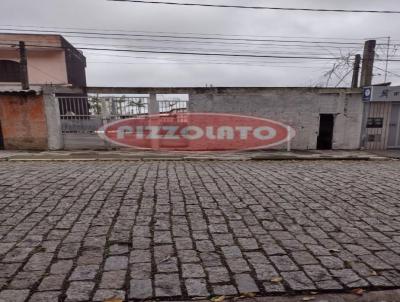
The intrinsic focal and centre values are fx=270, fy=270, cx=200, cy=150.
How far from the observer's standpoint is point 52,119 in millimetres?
11188

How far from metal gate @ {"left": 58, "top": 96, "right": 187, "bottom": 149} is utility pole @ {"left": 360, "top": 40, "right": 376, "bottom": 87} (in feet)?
33.1

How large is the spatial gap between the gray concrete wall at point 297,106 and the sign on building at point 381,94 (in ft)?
1.05

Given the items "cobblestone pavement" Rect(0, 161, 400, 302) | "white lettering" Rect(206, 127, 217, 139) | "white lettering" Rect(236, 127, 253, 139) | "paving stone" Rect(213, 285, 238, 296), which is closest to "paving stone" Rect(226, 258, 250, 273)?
"cobblestone pavement" Rect(0, 161, 400, 302)

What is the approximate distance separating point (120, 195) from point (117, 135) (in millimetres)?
7458

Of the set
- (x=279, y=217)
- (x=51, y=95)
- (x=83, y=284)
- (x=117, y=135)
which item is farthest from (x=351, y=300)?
(x=51, y=95)

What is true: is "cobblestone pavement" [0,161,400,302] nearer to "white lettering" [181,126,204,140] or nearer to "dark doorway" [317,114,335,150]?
"white lettering" [181,126,204,140]

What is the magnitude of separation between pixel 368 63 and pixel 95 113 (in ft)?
45.7

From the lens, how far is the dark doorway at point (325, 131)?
40.7 feet

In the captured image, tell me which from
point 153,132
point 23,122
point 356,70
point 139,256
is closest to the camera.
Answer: point 139,256

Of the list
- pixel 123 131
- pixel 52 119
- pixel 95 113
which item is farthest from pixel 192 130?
pixel 52 119

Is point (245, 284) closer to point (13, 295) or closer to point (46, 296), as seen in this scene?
point (46, 296)

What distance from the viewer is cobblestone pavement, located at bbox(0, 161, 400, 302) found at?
240 cm

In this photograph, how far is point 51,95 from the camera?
11.0m

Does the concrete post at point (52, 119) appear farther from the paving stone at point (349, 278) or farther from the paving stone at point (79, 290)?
the paving stone at point (349, 278)
